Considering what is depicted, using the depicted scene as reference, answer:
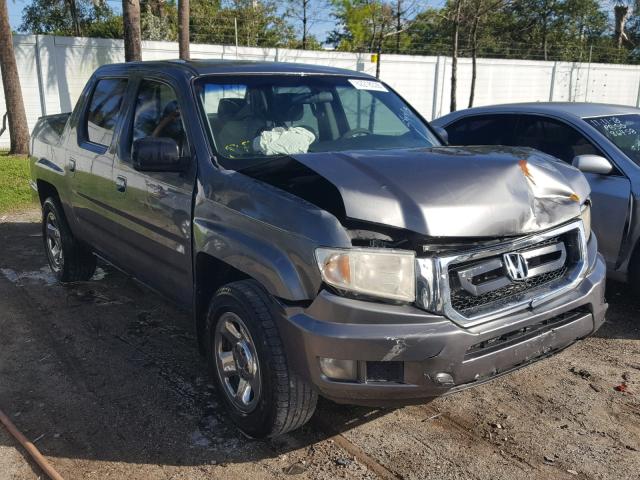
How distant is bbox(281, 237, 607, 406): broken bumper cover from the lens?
97.7 inches

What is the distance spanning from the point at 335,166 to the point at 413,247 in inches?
22.7

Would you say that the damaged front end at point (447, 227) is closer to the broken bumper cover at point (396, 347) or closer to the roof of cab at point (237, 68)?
the broken bumper cover at point (396, 347)

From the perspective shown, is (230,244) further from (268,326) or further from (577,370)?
(577,370)

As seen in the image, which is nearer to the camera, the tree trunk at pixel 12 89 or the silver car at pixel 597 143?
the silver car at pixel 597 143

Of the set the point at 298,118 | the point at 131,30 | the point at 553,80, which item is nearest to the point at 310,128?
the point at 298,118

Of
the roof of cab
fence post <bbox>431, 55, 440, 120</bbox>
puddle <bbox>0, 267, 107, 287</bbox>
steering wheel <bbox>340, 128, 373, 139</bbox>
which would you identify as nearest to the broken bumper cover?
steering wheel <bbox>340, 128, 373, 139</bbox>

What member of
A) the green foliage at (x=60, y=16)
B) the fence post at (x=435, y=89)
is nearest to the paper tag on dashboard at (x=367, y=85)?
the fence post at (x=435, y=89)

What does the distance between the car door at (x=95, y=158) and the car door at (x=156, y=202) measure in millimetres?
211

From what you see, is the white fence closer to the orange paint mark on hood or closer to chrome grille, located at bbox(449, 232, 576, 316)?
the orange paint mark on hood

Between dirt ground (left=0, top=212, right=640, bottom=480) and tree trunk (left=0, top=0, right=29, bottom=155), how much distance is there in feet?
30.7

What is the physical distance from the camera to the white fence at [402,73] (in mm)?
14961

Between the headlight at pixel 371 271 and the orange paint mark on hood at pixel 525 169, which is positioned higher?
the orange paint mark on hood at pixel 525 169

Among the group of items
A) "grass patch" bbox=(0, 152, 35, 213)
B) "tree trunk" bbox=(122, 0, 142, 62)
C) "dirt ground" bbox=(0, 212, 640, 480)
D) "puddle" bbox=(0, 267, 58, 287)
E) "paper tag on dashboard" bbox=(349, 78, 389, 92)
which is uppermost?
"tree trunk" bbox=(122, 0, 142, 62)

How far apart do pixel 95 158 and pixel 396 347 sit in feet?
9.87
